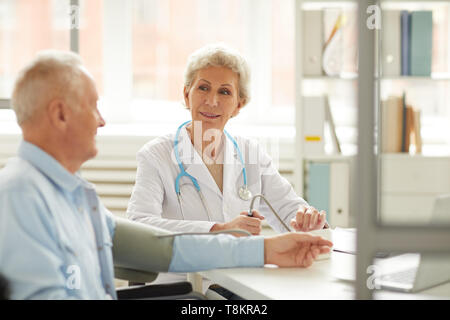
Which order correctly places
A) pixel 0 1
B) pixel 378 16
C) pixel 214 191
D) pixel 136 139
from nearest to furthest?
pixel 378 16
pixel 214 191
pixel 136 139
pixel 0 1

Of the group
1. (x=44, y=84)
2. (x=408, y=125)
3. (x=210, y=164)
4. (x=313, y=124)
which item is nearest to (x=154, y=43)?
(x=313, y=124)

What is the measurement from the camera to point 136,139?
3279mm

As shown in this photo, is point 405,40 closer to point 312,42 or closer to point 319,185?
point 312,42

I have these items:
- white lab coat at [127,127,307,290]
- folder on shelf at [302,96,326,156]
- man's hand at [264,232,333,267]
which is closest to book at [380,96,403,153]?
folder on shelf at [302,96,326,156]

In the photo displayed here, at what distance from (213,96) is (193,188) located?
339 millimetres

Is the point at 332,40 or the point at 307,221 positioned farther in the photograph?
the point at 332,40

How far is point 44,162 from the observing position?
107 centimetres

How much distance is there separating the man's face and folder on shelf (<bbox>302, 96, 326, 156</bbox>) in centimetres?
197

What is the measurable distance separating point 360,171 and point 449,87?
3.05 meters

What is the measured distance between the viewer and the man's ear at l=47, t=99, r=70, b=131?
1.07 meters

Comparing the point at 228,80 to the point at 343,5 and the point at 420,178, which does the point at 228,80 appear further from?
the point at 420,178

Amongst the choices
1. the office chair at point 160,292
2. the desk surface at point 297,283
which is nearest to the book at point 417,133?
the desk surface at point 297,283

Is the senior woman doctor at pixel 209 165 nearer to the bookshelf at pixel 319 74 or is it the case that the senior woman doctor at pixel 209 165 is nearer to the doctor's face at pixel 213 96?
the doctor's face at pixel 213 96
